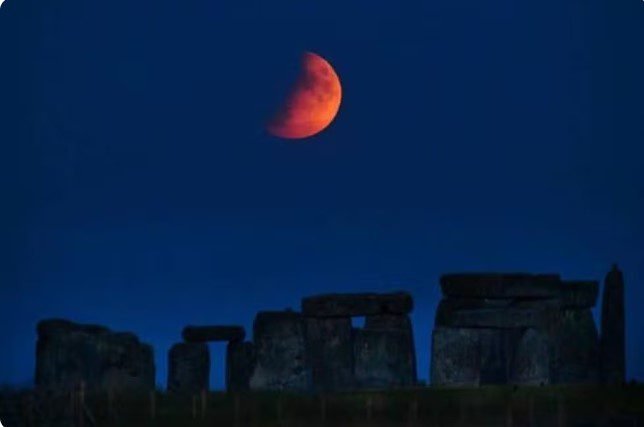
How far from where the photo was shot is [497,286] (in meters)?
35.9

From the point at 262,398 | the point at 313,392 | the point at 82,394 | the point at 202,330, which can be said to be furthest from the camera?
the point at 202,330

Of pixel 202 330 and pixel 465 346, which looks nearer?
pixel 465 346

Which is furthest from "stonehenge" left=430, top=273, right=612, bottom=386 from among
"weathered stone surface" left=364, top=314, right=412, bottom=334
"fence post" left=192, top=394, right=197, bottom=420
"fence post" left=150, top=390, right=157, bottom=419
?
"fence post" left=150, top=390, right=157, bottom=419

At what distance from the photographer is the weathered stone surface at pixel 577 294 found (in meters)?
36.6

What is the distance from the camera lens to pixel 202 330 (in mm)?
37719

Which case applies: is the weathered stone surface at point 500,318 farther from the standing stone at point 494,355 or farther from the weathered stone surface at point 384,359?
the weathered stone surface at point 384,359

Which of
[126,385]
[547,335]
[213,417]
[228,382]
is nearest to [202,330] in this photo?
[228,382]

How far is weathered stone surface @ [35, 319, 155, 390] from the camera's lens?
114 feet

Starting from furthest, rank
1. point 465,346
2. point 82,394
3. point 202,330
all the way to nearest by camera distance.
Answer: point 202,330, point 465,346, point 82,394

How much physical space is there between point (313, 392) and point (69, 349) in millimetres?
4996

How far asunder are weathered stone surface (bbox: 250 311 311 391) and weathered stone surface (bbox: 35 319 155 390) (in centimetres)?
216

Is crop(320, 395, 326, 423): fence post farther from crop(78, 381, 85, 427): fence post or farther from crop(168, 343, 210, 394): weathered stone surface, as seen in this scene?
crop(168, 343, 210, 394): weathered stone surface

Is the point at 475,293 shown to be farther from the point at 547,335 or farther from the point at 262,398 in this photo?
the point at 262,398

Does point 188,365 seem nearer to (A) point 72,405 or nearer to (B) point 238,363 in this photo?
(B) point 238,363
